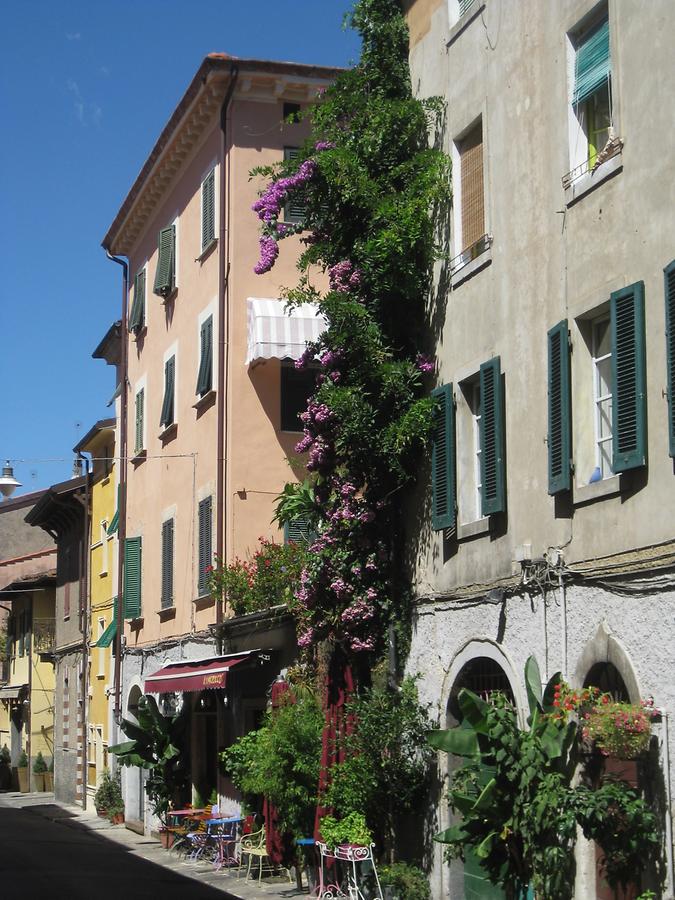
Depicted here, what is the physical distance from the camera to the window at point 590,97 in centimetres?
Result: 1190

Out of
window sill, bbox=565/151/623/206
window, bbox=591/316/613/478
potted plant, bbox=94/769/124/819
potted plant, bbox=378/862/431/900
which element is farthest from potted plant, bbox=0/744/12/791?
window sill, bbox=565/151/623/206

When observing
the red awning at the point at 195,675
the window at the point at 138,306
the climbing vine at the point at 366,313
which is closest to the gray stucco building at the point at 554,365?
the climbing vine at the point at 366,313

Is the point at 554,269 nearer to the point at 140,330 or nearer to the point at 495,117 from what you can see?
the point at 495,117

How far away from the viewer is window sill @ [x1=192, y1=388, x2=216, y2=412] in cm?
2353

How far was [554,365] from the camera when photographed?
1224 cm

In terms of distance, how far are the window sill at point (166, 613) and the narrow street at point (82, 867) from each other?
418 cm

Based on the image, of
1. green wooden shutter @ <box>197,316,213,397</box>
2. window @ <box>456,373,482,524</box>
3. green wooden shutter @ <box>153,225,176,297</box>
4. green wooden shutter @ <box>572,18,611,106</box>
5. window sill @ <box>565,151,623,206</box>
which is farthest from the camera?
green wooden shutter @ <box>153,225,176,297</box>

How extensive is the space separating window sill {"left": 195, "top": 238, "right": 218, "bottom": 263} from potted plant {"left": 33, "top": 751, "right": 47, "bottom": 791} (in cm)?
2428

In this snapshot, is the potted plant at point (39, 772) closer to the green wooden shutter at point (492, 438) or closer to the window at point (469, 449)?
the window at point (469, 449)

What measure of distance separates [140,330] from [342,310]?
1514cm

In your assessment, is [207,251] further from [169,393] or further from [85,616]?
[85,616]

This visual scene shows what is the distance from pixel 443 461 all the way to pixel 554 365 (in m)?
2.75

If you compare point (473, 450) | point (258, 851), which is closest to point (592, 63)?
point (473, 450)

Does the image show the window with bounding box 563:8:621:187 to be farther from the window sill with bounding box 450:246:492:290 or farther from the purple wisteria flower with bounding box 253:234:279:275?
the purple wisteria flower with bounding box 253:234:279:275
